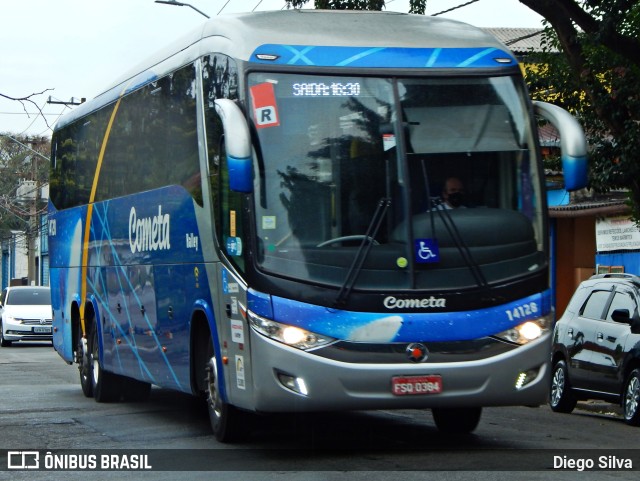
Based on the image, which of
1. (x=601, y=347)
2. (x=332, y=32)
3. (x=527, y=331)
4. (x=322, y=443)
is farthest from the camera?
(x=601, y=347)

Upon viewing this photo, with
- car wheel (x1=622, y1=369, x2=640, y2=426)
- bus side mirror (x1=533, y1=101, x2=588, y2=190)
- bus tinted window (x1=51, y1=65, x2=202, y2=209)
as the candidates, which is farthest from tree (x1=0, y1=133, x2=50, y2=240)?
bus side mirror (x1=533, y1=101, x2=588, y2=190)

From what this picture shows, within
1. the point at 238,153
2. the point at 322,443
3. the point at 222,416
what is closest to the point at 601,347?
the point at 322,443

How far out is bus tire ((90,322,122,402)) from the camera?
16328mm

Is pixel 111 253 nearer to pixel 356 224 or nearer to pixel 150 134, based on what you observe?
pixel 150 134

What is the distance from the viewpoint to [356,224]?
9750 mm

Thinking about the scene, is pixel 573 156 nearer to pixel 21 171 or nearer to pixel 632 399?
A: pixel 632 399

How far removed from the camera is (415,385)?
965 cm

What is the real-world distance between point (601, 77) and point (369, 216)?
8.22m

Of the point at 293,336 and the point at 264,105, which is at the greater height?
the point at 264,105

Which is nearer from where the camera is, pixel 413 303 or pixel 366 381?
pixel 366 381

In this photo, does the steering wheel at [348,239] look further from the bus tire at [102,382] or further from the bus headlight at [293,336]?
the bus tire at [102,382]

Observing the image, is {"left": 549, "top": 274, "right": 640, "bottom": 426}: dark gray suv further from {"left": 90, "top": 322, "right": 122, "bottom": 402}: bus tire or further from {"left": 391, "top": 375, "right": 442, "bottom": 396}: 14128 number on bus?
{"left": 90, "top": 322, "right": 122, "bottom": 402}: bus tire

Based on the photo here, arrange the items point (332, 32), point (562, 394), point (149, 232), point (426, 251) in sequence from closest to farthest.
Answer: point (426, 251) < point (332, 32) < point (149, 232) < point (562, 394)

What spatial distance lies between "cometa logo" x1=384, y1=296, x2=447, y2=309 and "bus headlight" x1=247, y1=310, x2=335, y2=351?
1.67ft
